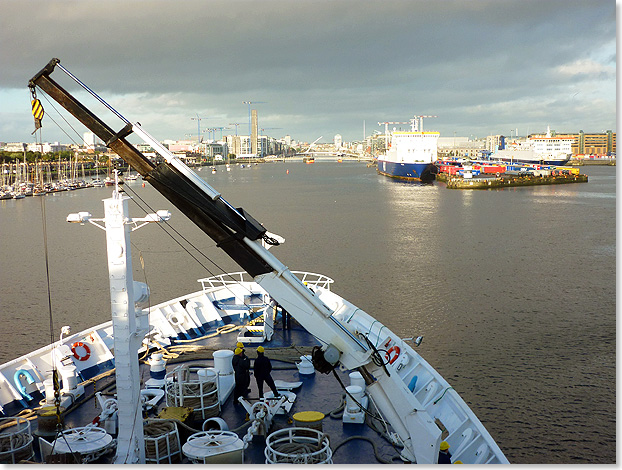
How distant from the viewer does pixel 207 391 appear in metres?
7.35

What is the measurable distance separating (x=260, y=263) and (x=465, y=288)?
1749 centimetres

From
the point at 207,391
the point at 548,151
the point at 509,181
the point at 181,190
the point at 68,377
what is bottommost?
the point at 207,391

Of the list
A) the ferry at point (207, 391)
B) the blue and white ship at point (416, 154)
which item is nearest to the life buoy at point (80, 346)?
the ferry at point (207, 391)

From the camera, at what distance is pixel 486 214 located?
46.6 metres

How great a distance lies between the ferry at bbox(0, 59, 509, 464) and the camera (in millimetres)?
5535

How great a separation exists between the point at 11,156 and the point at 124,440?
8956 centimetres

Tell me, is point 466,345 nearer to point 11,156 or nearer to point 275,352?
point 275,352

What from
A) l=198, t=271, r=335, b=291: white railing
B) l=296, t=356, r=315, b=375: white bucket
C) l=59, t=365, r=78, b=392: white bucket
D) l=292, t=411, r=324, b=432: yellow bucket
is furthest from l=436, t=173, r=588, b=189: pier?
l=292, t=411, r=324, b=432: yellow bucket

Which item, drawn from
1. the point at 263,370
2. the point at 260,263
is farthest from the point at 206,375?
the point at 260,263

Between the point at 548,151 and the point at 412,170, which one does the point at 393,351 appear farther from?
the point at 548,151

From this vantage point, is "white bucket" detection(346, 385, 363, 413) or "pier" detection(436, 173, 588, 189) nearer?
"white bucket" detection(346, 385, 363, 413)

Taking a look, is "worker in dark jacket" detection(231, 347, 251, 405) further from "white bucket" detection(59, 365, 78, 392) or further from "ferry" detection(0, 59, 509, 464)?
"white bucket" detection(59, 365, 78, 392)

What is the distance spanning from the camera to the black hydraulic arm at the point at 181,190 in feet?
17.7

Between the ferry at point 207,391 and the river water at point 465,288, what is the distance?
3.26 metres
